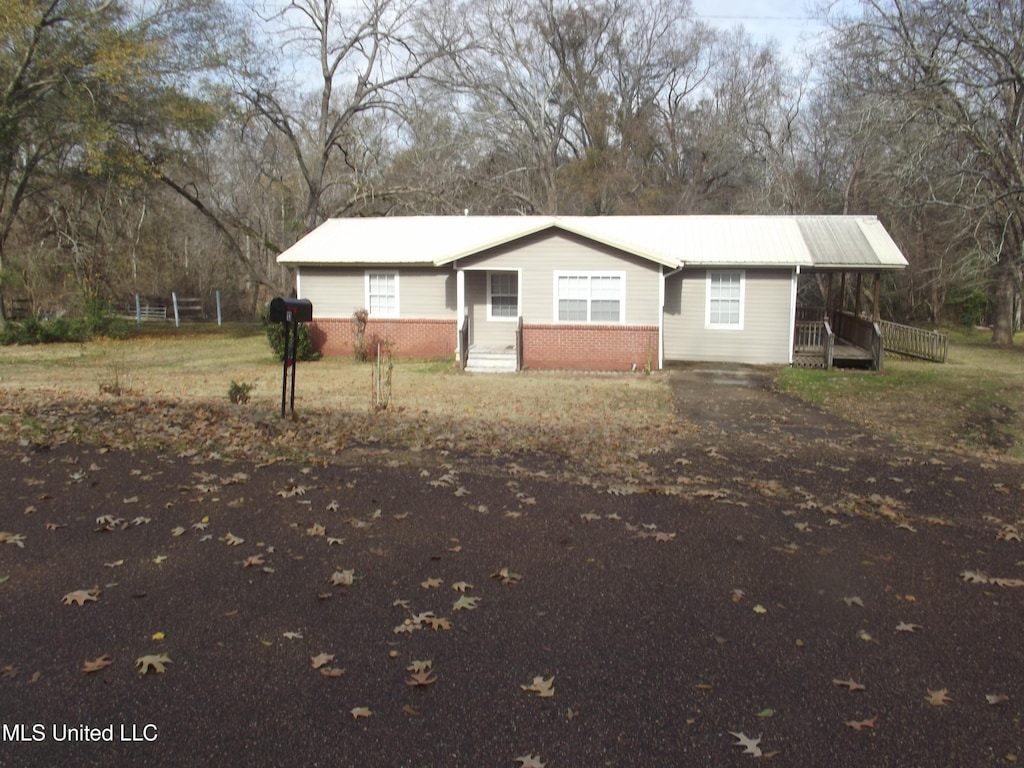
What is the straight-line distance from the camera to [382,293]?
22.8m

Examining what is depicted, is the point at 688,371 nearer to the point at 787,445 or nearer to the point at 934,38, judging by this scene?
the point at 787,445

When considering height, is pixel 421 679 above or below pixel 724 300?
below

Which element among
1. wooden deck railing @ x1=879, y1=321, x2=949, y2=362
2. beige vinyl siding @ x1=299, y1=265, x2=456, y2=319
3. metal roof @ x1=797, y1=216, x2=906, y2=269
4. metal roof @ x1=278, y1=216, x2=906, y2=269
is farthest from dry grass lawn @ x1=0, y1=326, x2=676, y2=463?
wooden deck railing @ x1=879, y1=321, x2=949, y2=362

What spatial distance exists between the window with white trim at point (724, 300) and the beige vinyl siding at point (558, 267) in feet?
9.25

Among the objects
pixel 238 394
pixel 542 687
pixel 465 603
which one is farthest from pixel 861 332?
pixel 542 687

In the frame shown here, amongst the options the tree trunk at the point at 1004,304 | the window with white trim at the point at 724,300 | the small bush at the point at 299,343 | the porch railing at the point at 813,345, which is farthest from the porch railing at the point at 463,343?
the tree trunk at the point at 1004,304

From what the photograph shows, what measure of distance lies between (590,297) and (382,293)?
6.21 m

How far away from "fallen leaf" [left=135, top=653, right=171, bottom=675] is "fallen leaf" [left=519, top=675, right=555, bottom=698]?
64.9 inches

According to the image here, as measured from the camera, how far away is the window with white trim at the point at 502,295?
21.4 m

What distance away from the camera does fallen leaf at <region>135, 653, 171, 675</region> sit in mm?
3709

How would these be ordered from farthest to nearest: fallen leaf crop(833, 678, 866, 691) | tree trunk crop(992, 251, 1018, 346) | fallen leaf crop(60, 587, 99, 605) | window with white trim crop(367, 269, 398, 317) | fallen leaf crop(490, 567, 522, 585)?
tree trunk crop(992, 251, 1018, 346), window with white trim crop(367, 269, 398, 317), fallen leaf crop(490, 567, 522, 585), fallen leaf crop(60, 587, 99, 605), fallen leaf crop(833, 678, 866, 691)

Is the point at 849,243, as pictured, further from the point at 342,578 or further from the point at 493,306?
the point at 342,578

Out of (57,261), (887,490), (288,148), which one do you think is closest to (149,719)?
(887,490)

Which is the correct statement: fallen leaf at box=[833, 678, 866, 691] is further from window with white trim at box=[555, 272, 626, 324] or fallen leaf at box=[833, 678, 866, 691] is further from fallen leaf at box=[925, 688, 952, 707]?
window with white trim at box=[555, 272, 626, 324]
